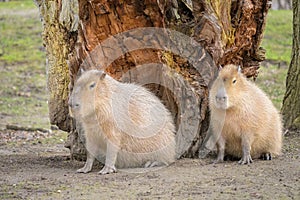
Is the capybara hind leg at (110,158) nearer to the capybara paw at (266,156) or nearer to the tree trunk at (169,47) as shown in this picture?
the tree trunk at (169,47)

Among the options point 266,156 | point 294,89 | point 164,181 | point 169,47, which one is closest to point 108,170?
point 164,181

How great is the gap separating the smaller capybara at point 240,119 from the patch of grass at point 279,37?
7.67 meters

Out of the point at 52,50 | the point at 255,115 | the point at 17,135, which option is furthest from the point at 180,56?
the point at 17,135

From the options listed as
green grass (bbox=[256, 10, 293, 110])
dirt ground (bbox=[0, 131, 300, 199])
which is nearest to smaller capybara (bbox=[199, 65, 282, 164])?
dirt ground (bbox=[0, 131, 300, 199])

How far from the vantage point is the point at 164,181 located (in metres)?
4.96

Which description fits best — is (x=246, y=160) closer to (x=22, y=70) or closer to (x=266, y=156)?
(x=266, y=156)

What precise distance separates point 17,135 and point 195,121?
11.9 feet

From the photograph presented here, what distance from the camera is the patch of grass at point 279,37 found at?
13.6m

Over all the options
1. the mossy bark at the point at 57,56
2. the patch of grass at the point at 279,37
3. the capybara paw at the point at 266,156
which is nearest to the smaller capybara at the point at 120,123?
the mossy bark at the point at 57,56

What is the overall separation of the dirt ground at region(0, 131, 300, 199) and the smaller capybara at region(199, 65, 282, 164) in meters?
0.14

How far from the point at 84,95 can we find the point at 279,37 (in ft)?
35.0

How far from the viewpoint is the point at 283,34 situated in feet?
50.7

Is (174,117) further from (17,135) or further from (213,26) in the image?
(17,135)

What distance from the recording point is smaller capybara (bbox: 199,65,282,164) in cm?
546
